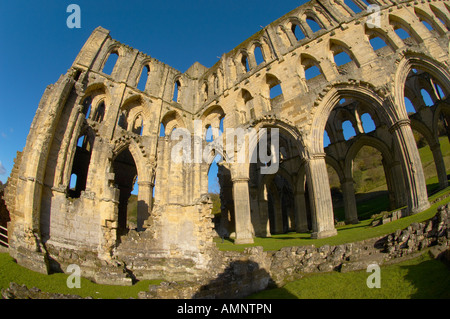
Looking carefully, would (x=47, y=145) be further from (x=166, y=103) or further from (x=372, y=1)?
(x=372, y=1)

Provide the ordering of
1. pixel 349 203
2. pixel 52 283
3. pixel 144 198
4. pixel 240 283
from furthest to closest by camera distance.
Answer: pixel 349 203 → pixel 144 198 → pixel 52 283 → pixel 240 283

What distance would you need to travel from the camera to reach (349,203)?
19.2 m

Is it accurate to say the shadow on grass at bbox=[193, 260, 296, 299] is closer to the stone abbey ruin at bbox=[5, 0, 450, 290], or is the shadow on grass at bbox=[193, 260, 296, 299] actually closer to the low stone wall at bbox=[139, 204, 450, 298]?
the low stone wall at bbox=[139, 204, 450, 298]

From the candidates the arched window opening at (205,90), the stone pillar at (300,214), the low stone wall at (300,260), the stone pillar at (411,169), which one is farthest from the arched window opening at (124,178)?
the stone pillar at (411,169)

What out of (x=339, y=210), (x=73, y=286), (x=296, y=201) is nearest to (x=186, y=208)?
(x=73, y=286)

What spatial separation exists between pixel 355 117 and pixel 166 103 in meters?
14.2

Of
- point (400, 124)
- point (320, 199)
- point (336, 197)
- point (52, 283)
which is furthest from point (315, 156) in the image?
point (336, 197)

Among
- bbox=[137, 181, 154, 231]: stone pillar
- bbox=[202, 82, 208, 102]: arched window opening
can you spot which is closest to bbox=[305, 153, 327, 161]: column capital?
bbox=[137, 181, 154, 231]: stone pillar

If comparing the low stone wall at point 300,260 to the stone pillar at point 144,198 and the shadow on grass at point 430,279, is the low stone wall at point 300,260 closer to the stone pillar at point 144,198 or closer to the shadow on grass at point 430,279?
the shadow on grass at point 430,279

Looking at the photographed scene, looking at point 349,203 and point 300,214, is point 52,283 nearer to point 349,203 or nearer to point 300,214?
point 300,214

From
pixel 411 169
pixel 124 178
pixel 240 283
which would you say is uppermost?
pixel 124 178

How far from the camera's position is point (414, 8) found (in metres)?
14.8

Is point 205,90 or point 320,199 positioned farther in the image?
point 205,90

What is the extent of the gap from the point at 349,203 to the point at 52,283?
694 inches
